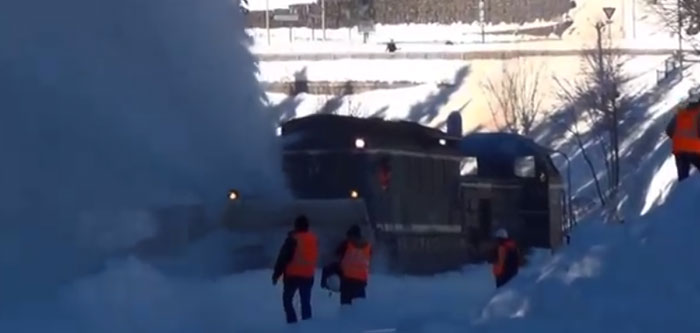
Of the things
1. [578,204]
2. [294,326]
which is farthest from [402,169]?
[578,204]

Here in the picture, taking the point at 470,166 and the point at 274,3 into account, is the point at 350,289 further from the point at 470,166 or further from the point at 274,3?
the point at 274,3

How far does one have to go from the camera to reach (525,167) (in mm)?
40312

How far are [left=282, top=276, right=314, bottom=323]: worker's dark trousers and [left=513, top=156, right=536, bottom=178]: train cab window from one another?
1886 centimetres

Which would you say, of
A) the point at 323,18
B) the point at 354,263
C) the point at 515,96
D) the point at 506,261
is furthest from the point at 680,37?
the point at 323,18

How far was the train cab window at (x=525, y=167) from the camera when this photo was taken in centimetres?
3988

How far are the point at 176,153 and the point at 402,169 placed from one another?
643cm

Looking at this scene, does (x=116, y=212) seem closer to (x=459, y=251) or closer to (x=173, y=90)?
(x=173, y=90)

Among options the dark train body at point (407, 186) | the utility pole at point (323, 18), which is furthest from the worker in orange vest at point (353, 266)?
the utility pole at point (323, 18)

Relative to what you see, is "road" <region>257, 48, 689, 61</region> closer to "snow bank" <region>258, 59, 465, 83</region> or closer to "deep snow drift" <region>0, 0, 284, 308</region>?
"snow bank" <region>258, 59, 465, 83</region>

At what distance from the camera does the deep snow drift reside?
23.5 metres

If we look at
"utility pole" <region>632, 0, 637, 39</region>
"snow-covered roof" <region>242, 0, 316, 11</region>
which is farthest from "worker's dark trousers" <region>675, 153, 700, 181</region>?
"snow-covered roof" <region>242, 0, 316, 11</region>

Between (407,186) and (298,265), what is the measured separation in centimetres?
1054

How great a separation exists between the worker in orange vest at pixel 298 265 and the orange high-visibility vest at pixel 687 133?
437 centimetres

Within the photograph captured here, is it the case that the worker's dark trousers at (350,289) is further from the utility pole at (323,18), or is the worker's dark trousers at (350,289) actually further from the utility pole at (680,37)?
the utility pole at (323,18)
